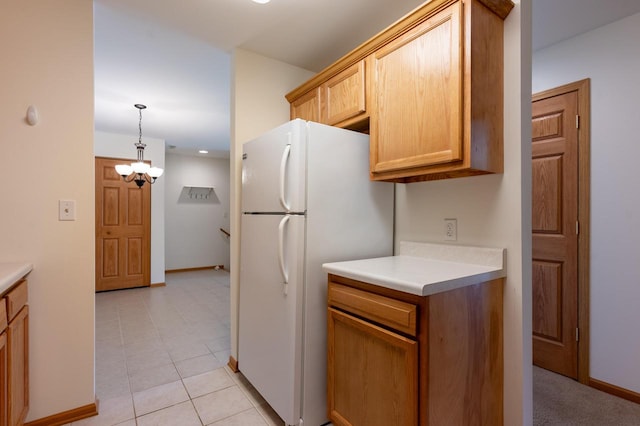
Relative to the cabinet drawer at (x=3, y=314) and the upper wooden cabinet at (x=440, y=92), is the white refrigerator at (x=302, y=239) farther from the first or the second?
the cabinet drawer at (x=3, y=314)

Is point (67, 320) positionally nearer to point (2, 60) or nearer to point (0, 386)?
point (0, 386)

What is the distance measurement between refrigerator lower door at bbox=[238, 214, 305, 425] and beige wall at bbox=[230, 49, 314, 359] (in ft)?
0.78

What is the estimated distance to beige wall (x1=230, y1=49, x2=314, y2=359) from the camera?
243cm

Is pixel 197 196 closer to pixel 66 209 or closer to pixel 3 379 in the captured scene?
pixel 66 209

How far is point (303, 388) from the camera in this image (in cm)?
167

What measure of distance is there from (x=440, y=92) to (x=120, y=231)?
532 cm

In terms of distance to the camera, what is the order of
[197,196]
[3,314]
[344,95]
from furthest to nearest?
[197,196], [344,95], [3,314]

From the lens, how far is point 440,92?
1.45m

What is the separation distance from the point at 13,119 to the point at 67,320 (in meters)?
1.15

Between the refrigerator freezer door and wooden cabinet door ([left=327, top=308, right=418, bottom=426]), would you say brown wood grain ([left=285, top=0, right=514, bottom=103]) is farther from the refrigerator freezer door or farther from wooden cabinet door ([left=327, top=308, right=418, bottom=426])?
wooden cabinet door ([left=327, top=308, right=418, bottom=426])

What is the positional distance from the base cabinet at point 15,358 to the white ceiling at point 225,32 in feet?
5.94

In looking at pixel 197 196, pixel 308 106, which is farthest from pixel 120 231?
pixel 308 106

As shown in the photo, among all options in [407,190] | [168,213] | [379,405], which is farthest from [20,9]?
[168,213]

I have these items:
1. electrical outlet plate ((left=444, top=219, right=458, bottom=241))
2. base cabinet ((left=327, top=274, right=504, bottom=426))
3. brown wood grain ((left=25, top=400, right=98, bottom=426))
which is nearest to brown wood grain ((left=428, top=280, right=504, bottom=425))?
base cabinet ((left=327, top=274, right=504, bottom=426))
